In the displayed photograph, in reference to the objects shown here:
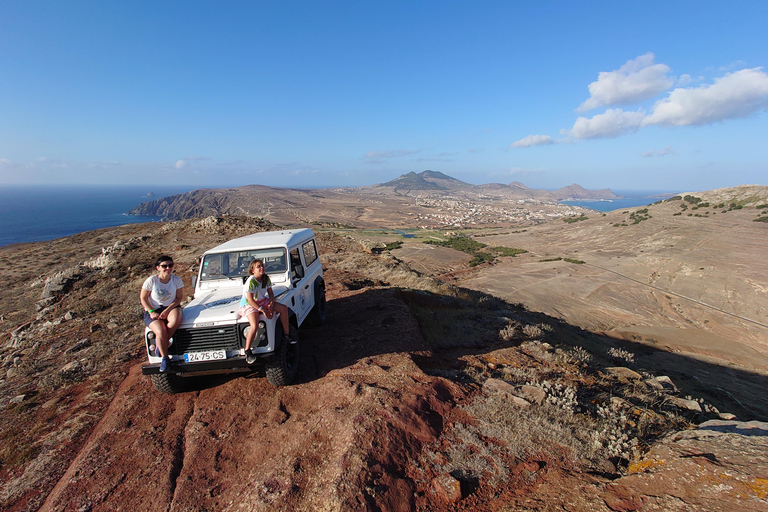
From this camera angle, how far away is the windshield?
6.66 m

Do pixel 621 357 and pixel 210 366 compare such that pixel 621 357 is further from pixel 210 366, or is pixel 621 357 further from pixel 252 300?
pixel 210 366

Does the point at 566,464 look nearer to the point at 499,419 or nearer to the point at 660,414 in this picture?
the point at 499,419

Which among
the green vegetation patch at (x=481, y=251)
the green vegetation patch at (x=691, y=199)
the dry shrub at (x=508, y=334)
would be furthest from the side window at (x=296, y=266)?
the green vegetation patch at (x=691, y=199)

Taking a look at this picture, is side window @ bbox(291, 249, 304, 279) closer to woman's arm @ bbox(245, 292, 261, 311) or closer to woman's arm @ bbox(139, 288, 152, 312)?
woman's arm @ bbox(245, 292, 261, 311)

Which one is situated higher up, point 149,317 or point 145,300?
point 145,300

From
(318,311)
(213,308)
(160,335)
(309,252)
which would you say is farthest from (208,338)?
(309,252)

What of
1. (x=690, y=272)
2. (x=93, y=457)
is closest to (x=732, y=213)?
(x=690, y=272)

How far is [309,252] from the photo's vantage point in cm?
815

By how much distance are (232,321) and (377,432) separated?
→ 2.58m

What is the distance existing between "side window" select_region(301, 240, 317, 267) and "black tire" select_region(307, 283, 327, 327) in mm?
602

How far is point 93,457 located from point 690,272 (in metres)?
42.5

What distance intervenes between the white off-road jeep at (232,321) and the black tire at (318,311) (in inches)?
21.9

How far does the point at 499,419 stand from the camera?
181 inches

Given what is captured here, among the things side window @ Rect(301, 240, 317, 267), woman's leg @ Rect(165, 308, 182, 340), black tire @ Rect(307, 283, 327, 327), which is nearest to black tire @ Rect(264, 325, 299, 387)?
woman's leg @ Rect(165, 308, 182, 340)
